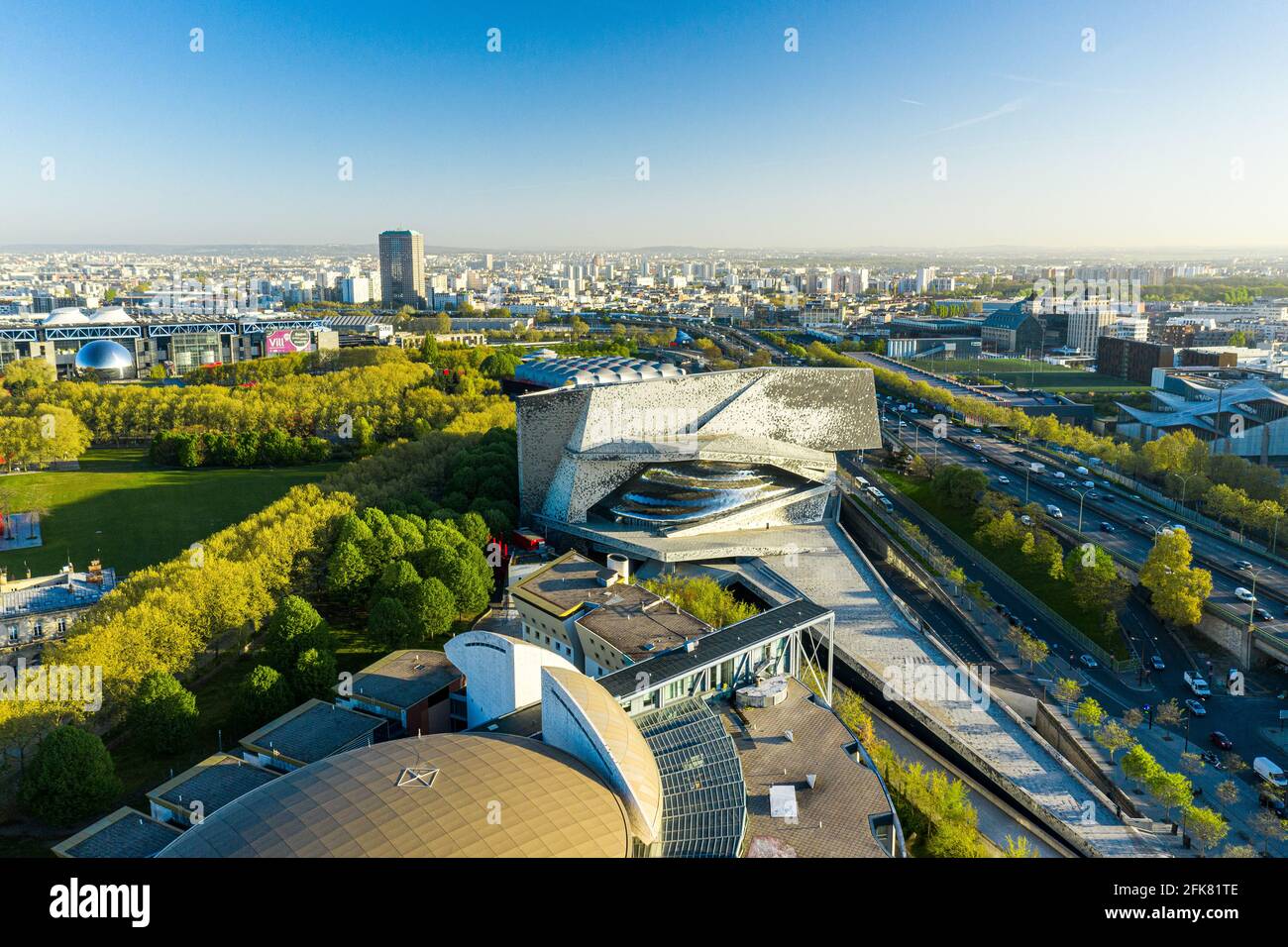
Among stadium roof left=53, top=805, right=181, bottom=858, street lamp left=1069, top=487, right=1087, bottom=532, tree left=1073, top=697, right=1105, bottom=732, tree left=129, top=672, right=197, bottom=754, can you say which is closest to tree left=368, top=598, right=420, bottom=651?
tree left=129, top=672, right=197, bottom=754

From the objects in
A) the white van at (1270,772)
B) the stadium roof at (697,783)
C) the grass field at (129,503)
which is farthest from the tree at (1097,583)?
the grass field at (129,503)

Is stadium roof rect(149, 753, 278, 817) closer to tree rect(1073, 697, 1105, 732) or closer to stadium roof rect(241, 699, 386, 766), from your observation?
stadium roof rect(241, 699, 386, 766)

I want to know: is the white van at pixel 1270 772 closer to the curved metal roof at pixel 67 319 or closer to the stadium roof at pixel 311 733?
the stadium roof at pixel 311 733

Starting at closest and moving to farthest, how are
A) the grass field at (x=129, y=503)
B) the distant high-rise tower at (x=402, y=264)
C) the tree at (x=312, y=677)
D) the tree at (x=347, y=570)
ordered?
the tree at (x=312, y=677), the tree at (x=347, y=570), the grass field at (x=129, y=503), the distant high-rise tower at (x=402, y=264)

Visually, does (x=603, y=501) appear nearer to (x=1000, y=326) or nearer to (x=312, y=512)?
(x=312, y=512)
